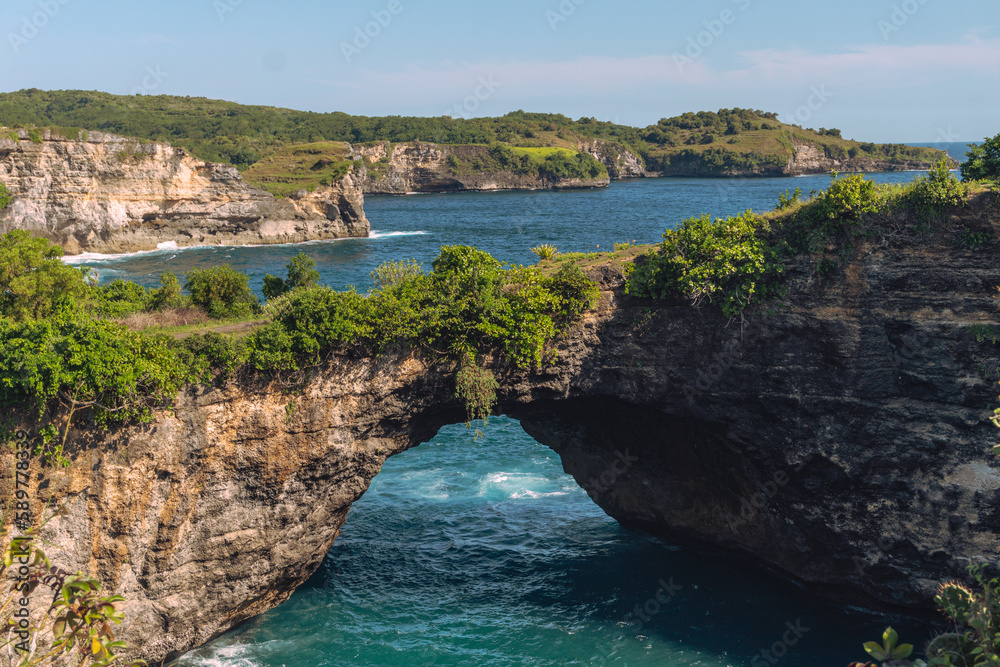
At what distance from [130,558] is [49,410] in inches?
181

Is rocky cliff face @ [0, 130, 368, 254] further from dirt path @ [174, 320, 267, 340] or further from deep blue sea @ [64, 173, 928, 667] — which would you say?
dirt path @ [174, 320, 267, 340]

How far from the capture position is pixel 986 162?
2330cm

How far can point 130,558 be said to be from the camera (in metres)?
19.6

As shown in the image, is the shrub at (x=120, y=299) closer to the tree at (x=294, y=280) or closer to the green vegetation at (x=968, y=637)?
the tree at (x=294, y=280)

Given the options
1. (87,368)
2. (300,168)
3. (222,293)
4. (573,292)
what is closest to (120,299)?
(222,293)

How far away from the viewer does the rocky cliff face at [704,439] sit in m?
19.8

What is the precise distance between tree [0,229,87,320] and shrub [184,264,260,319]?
4120mm

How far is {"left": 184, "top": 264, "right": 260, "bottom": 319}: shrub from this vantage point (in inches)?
1094

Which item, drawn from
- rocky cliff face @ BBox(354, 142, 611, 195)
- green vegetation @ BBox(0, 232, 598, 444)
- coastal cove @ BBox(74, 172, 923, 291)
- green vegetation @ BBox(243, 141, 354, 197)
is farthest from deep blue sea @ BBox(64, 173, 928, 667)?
rocky cliff face @ BBox(354, 142, 611, 195)

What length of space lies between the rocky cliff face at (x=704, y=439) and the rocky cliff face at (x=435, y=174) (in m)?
159

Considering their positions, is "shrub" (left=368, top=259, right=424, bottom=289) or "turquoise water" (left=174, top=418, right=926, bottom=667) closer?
"turquoise water" (left=174, top=418, right=926, bottom=667)

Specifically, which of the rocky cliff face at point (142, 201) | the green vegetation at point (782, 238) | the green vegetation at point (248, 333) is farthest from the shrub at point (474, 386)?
the rocky cliff face at point (142, 201)

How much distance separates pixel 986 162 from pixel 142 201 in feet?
287

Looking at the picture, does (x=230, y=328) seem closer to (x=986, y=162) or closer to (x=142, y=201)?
(x=986, y=162)
